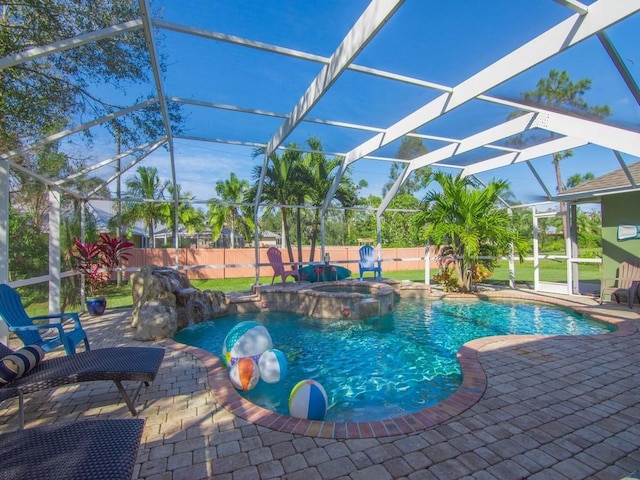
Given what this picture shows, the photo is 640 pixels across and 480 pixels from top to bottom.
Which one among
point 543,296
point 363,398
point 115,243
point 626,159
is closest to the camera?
point 363,398

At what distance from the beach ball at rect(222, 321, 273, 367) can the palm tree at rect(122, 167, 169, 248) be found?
1619 cm

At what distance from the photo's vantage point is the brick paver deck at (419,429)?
2295mm

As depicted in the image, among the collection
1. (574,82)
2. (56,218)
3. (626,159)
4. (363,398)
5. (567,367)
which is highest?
(574,82)

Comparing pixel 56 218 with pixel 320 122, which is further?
pixel 320 122

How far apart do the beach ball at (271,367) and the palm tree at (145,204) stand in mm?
16775

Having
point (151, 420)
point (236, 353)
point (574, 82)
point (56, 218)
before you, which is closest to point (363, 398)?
point (236, 353)

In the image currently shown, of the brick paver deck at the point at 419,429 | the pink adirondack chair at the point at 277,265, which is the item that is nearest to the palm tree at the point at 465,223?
the pink adirondack chair at the point at 277,265

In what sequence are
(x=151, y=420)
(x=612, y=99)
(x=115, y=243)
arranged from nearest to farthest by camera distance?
(x=151, y=420), (x=612, y=99), (x=115, y=243)

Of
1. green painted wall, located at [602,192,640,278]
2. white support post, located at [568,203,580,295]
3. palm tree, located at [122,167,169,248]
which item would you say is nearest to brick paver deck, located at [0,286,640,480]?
green painted wall, located at [602,192,640,278]

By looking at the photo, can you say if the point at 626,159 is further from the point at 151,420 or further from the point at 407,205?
the point at 407,205

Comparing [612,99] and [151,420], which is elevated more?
[612,99]

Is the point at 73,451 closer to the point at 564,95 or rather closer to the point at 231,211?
the point at 564,95

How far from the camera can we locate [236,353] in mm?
4242

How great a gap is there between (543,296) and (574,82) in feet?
19.7
